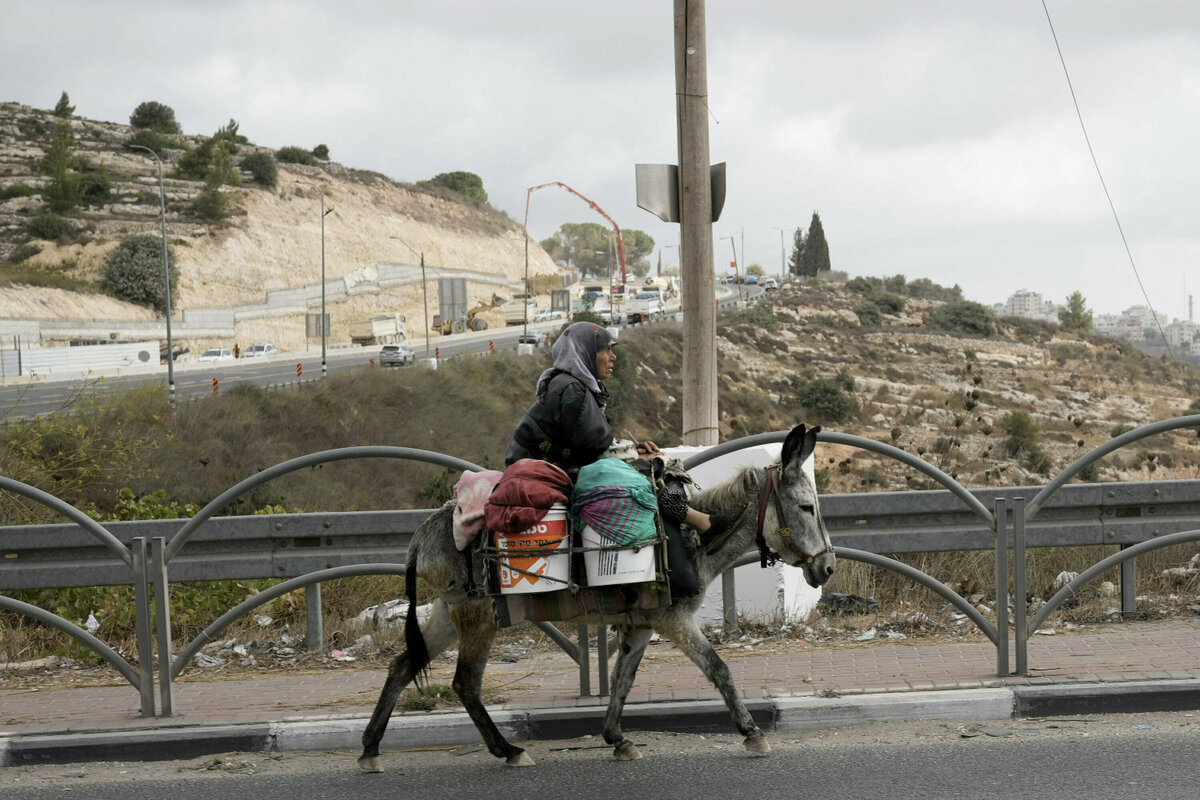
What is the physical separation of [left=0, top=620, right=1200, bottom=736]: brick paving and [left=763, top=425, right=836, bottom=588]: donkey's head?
1250 millimetres

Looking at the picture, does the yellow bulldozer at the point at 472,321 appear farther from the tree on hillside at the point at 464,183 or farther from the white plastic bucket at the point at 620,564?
the white plastic bucket at the point at 620,564

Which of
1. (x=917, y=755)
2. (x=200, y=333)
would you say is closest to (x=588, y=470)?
(x=917, y=755)

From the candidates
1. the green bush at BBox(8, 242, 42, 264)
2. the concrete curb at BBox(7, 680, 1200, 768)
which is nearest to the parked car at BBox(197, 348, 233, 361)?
the green bush at BBox(8, 242, 42, 264)

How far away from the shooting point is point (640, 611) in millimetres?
5445

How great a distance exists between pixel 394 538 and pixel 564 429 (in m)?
2.01

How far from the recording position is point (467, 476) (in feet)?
18.4

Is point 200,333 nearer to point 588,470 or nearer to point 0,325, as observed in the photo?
point 0,325

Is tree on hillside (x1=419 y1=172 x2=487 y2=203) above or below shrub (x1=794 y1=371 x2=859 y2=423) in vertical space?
above

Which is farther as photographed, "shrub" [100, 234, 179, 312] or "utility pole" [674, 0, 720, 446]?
"shrub" [100, 234, 179, 312]

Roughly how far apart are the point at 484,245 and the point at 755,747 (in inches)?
4888

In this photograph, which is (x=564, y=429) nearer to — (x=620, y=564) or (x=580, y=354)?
(x=580, y=354)

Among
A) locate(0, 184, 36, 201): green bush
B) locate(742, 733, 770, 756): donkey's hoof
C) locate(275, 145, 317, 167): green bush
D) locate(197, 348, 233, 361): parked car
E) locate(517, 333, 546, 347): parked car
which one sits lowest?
locate(742, 733, 770, 756): donkey's hoof

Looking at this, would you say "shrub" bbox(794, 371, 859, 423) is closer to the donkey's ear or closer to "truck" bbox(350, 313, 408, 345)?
"truck" bbox(350, 313, 408, 345)

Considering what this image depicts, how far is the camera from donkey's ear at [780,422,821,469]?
5.28 m
